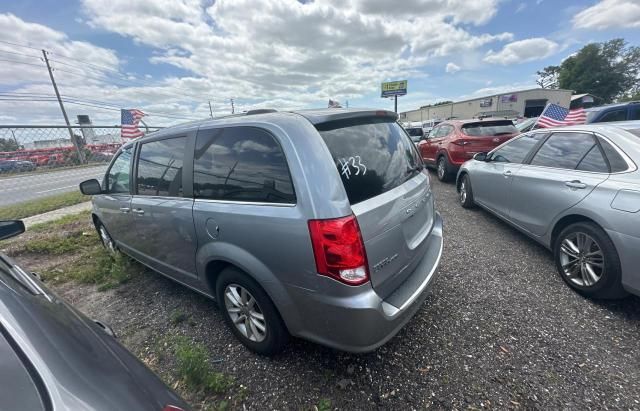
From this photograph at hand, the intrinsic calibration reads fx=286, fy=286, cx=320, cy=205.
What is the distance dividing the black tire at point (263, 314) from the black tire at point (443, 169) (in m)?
6.69

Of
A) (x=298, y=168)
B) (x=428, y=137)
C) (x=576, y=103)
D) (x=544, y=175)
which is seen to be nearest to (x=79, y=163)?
(x=428, y=137)

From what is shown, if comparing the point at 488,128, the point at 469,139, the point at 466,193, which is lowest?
the point at 466,193

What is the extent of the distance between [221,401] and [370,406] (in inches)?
39.5

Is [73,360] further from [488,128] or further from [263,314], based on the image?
[488,128]

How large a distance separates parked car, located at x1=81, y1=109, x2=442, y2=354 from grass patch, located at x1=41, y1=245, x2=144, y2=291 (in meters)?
1.51

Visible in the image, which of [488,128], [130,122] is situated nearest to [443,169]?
[488,128]

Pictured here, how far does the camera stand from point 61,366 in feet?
2.59

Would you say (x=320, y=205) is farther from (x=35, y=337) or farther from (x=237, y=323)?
(x=237, y=323)

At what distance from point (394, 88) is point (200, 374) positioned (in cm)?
5604

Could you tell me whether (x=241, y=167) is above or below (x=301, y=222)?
above

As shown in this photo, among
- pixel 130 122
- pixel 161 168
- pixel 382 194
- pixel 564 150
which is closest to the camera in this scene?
pixel 382 194

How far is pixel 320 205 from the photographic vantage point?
→ 165 cm

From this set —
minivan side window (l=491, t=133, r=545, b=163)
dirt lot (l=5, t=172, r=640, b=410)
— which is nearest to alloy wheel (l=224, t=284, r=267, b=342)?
dirt lot (l=5, t=172, r=640, b=410)

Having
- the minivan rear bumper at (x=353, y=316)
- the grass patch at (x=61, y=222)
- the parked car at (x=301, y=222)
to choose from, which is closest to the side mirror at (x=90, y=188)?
the parked car at (x=301, y=222)
